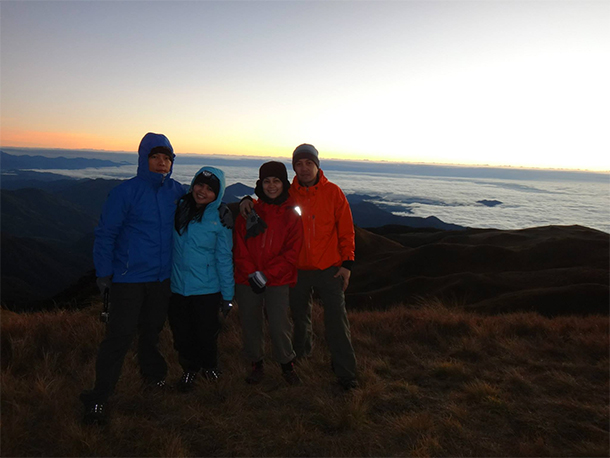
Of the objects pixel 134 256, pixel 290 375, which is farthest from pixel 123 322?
pixel 290 375

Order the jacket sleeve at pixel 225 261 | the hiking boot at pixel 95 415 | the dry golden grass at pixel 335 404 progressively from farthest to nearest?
the jacket sleeve at pixel 225 261
the hiking boot at pixel 95 415
the dry golden grass at pixel 335 404

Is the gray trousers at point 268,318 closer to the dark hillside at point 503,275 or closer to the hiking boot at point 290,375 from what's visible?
the hiking boot at point 290,375

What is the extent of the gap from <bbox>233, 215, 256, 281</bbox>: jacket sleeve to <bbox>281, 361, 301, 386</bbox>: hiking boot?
1303 millimetres

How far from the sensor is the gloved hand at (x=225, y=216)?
4.00 m

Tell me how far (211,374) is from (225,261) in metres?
1.49

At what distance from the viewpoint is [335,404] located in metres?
Answer: 3.90

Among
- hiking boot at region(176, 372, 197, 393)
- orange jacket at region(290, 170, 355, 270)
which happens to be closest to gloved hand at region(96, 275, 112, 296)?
hiking boot at region(176, 372, 197, 393)

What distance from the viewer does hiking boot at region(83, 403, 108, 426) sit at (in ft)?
11.3

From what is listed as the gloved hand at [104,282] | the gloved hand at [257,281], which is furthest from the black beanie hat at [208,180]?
the gloved hand at [104,282]

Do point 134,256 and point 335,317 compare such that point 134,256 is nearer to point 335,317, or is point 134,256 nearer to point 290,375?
point 290,375

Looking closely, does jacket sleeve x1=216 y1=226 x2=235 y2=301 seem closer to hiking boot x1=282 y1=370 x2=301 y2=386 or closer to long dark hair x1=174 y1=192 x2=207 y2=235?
long dark hair x1=174 y1=192 x2=207 y2=235

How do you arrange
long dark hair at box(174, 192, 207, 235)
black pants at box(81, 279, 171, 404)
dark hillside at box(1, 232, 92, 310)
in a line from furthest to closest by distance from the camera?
dark hillside at box(1, 232, 92, 310), long dark hair at box(174, 192, 207, 235), black pants at box(81, 279, 171, 404)

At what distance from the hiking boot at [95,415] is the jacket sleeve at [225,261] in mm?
1614

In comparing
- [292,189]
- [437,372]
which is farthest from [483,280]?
[292,189]
